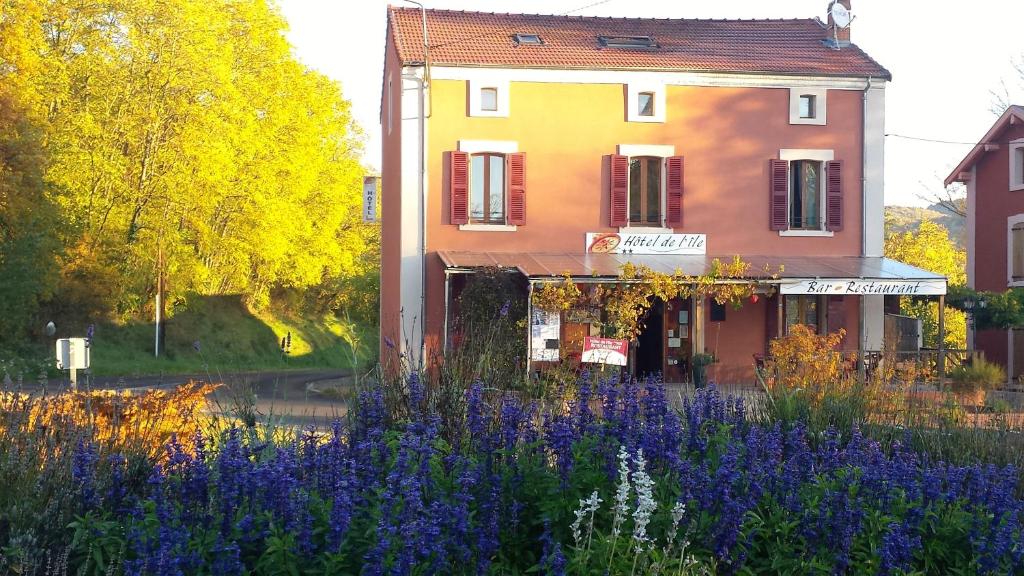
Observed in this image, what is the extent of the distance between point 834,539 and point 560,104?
16470 mm

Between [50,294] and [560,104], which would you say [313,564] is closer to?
[560,104]

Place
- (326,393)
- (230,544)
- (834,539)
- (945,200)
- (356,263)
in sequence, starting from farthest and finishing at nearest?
1. (356,263)
2. (945,200)
3. (326,393)
4. (834,539)
5. (230,544)

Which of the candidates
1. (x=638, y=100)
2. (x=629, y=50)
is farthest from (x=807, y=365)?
(x=629, y=50)

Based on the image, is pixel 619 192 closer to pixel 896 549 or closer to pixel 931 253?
pixel 896 549

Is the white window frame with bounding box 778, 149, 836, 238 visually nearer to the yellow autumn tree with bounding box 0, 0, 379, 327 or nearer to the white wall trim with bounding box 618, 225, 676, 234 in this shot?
the white wall trim with bounding box 618, 225, 676, 234

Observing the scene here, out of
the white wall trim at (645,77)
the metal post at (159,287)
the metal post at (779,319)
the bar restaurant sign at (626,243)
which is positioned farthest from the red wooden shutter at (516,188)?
the metal post at (159,287)

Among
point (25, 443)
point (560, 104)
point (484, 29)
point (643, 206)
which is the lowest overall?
point (25, 443)

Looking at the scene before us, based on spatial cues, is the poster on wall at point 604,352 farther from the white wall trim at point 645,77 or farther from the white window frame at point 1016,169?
the white window frame at point 1016,169

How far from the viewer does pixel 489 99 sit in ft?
66.8

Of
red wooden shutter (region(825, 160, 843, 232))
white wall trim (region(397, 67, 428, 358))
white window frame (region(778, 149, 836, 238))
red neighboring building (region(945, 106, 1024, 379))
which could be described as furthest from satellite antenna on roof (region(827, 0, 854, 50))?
white wall trim (region(397, 67, 428, 358))

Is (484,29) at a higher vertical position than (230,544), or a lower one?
higher

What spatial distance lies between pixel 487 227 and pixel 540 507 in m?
15.7

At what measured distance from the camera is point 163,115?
28969 mm

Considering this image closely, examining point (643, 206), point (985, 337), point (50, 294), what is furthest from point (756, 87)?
point (50, 294)
